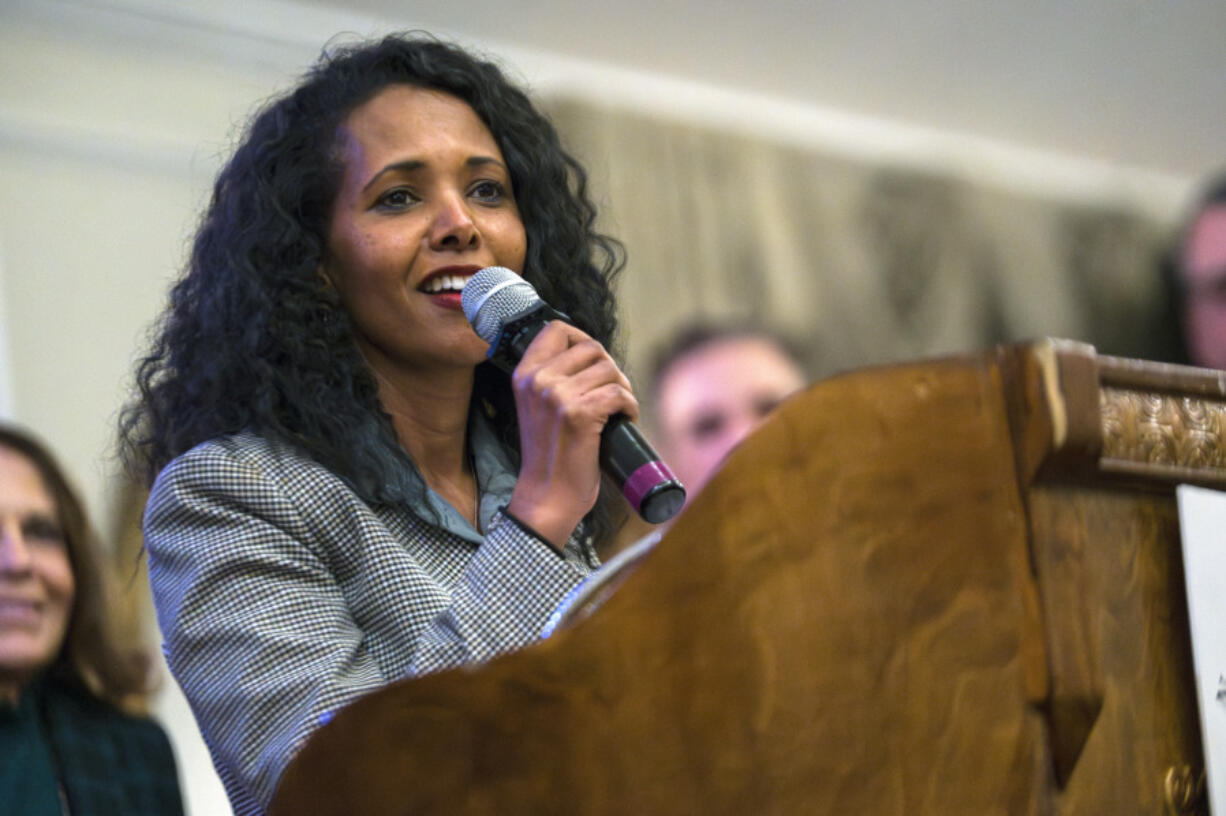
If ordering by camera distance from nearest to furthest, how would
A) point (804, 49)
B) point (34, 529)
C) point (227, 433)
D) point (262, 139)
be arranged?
point (227, 433) < point (262, 139) < point (34, 529) < point (804, 49)

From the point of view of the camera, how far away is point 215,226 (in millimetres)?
1579

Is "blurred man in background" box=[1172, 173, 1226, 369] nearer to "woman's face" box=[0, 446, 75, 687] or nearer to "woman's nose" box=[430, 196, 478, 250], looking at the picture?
"woman's nose" box=[430, 196, 478, 250]

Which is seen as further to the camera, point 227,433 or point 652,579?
point 227,433

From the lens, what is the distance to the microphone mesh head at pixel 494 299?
1195 mm

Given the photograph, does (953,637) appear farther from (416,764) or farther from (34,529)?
(34,529)

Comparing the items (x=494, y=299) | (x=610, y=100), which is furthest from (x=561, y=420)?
(x=610, y=100)

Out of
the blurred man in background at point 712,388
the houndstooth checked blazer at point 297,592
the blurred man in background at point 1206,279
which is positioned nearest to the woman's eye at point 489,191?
the houndstooth checked blazer at point 297,592

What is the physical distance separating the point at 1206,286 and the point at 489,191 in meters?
1.67

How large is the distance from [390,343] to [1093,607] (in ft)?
2.93

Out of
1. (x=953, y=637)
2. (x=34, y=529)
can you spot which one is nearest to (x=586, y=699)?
(x=953, y=637)

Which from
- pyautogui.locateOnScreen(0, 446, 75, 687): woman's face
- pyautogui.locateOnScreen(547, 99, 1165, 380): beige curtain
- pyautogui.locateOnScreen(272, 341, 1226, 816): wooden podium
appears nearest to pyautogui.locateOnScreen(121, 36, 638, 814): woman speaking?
pyautogui.locateOnScreen(272, 341, 1226, 816): wooden podium

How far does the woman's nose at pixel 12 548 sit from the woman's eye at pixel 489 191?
125cm

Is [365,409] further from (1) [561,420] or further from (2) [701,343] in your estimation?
(2) [701,343]

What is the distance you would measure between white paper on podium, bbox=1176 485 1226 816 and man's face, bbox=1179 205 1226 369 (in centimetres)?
202
